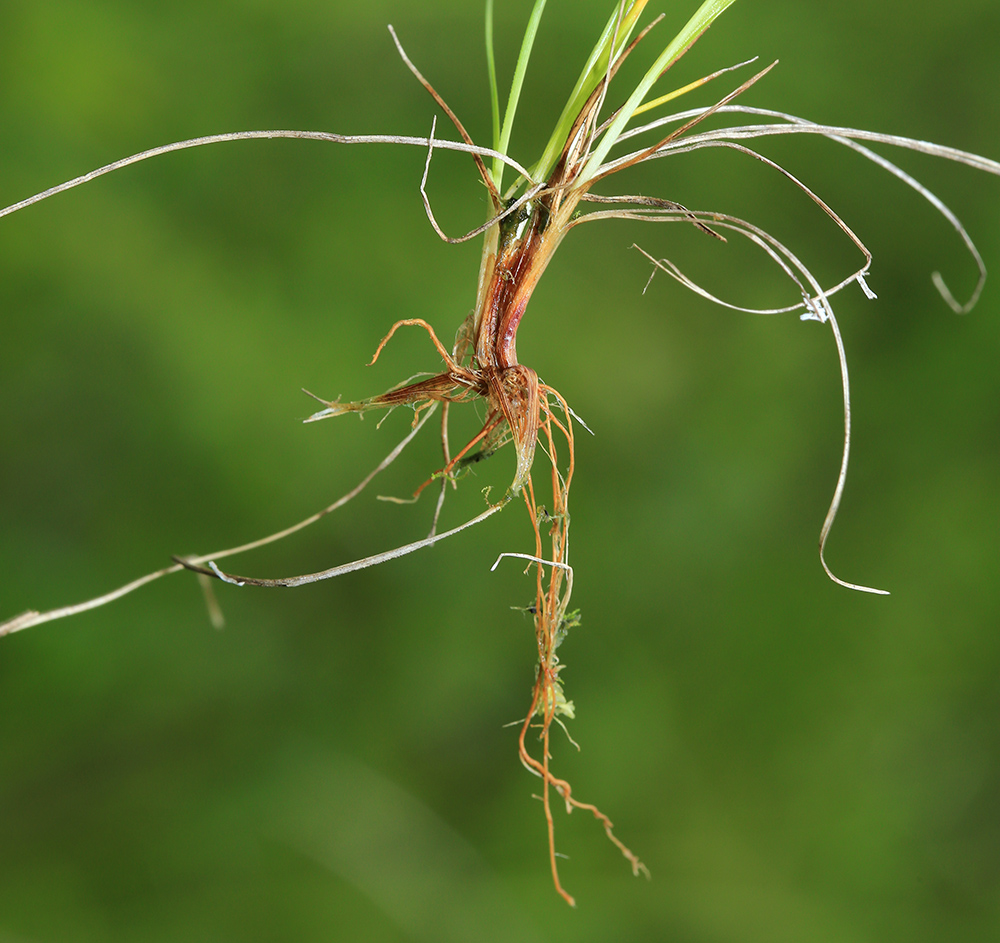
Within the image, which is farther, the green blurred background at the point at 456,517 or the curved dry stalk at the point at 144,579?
the green blurred background at the point at 456,517

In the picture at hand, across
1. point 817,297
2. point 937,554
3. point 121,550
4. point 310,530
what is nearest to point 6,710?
point 121,550

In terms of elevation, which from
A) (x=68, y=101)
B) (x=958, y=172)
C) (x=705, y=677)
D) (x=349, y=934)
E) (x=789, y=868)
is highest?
(x=958, y=172)

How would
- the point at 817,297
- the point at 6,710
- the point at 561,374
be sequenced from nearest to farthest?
the point at 817,297, the point at 6,710, the point at 561,374

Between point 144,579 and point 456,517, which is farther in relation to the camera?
point 456,517

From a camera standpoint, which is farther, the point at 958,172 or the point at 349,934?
the point at 958,172

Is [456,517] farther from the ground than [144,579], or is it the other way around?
[144,579]

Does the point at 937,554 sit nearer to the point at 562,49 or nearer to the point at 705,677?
the point at 705,677

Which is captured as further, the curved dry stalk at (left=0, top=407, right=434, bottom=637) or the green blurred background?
the green blurred background

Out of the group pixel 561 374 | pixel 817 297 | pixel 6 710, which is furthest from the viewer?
pixel 561 374
